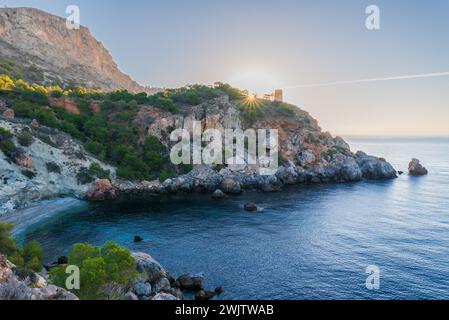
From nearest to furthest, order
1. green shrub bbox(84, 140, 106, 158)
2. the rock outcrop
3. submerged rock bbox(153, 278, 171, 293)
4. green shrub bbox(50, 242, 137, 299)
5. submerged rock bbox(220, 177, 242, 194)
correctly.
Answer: green shrub bbox(50, 242, 137, 299), submerged rock bbox(153, 278, 171, 293), the rock outcrop, submerged rock bbox(220, 177, 242, 194), green shrub bbox(84, 140, 106, 158)

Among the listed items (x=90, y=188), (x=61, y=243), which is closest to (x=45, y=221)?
(x=61, y=243)

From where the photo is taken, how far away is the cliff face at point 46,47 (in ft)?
500

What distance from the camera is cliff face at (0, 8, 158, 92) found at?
500 feet

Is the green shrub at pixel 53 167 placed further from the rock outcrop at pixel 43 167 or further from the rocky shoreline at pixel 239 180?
the rocky shoreline at pixel 239 180

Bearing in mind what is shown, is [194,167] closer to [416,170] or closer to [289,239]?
[289,239]

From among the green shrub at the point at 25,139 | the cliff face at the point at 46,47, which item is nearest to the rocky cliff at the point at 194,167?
the green shrub at the point at 25,139

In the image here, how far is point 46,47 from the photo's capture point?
553ft

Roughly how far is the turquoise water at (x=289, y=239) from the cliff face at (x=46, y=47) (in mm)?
113588

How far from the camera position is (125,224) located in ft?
189

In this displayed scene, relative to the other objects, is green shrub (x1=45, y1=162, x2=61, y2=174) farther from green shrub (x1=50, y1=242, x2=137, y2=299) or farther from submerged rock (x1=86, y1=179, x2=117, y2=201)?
green shrub (x1=50, y1=242, x2=137, y2=299)

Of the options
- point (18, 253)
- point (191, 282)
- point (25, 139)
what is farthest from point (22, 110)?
point (191, 282)

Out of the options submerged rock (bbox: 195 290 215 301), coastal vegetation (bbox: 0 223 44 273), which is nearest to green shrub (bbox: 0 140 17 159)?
coastal vegetation (bbox: 0 223 44 273)

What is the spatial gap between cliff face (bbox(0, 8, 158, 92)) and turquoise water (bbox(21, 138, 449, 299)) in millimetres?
113588
